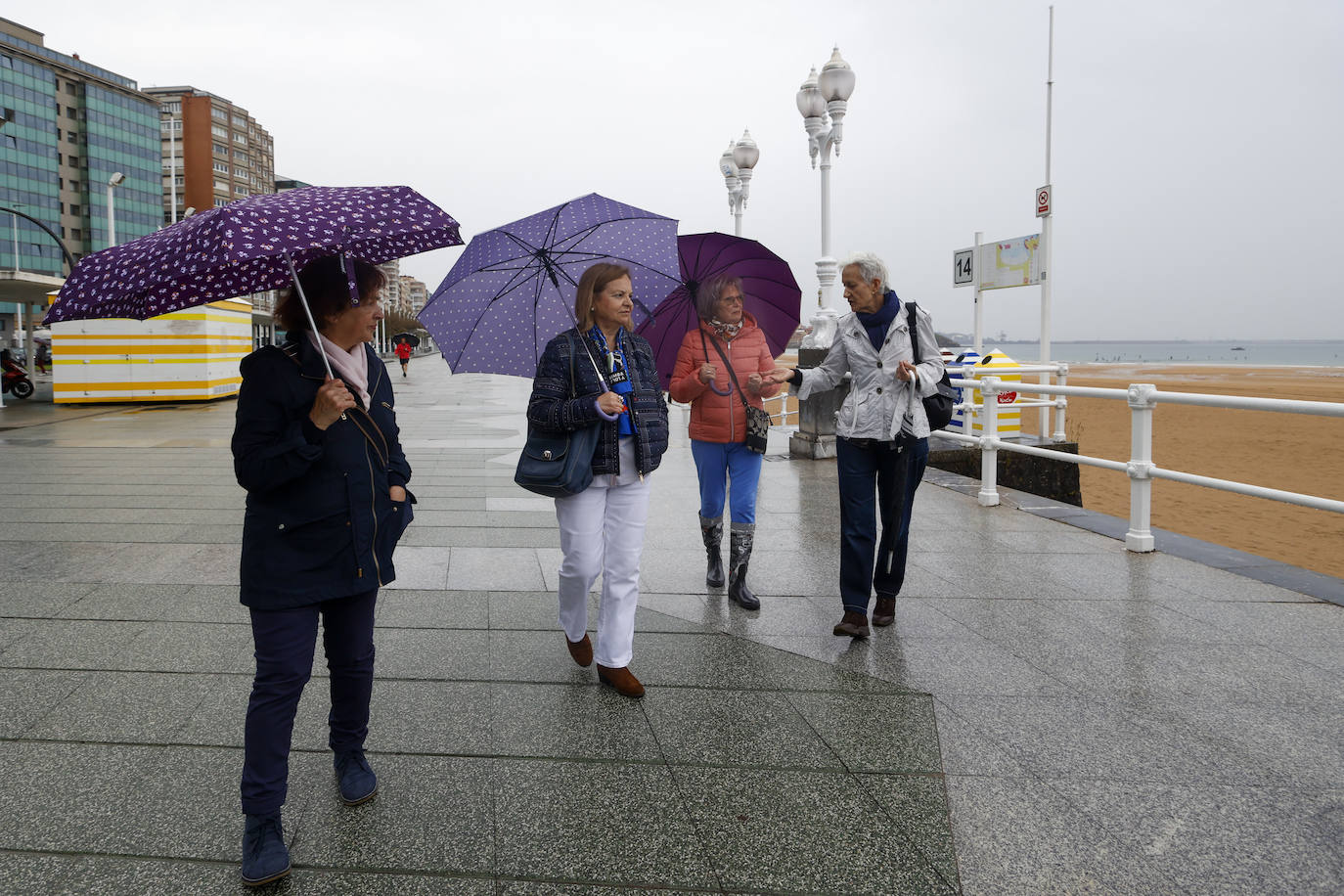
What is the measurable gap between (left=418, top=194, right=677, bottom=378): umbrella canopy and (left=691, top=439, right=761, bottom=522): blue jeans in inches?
42.9

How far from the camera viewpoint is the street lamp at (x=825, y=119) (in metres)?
13.4

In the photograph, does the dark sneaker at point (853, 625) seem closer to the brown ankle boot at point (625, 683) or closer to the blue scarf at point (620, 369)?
the brown ankle boot at point (625, 683)

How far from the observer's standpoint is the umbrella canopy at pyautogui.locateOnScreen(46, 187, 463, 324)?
91.2 inches

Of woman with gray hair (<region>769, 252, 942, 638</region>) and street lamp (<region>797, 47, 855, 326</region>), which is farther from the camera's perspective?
street lamp (<region>797, 47, 855, 326</region>)

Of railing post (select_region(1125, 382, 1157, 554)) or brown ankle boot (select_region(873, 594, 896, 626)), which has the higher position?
railing post (select_region(1125, 382, 1157, 554))

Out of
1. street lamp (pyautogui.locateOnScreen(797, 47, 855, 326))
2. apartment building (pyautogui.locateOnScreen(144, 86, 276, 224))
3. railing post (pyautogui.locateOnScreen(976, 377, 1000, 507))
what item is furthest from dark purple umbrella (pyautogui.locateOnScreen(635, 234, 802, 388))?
apartment building (pyautogui.locateOnScreen(144, 86, 276, 224))

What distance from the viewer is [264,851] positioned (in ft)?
8.00

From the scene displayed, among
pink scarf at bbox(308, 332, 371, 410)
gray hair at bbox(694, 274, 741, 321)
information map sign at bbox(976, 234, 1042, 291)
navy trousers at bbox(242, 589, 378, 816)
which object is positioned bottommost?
navy trousers at bbox(242, 589, 378, 816)

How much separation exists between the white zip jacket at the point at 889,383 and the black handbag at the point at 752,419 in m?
0.45

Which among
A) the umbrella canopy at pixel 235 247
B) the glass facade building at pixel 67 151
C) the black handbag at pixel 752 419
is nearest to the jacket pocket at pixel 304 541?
the umbrella canopy at pixel 235 247

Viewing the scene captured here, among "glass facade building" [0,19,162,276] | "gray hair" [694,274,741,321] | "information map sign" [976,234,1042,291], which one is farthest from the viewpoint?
"glass facade building" [0,19,162,276]

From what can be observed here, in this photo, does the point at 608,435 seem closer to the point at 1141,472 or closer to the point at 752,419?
the point at 752,419

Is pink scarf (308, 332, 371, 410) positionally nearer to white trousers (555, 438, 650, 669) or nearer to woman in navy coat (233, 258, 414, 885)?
woman in navy coat (233, 258, 414, 885)

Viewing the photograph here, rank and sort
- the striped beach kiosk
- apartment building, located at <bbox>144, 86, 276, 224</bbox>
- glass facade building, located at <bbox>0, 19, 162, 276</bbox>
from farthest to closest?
1. apartment building, located at <bbox>144, 86, 276, 224</bbox>
2. glass facade building, located at <bbox>0, 19, 162, 276</bbox>
3. the striped beach kiosk
